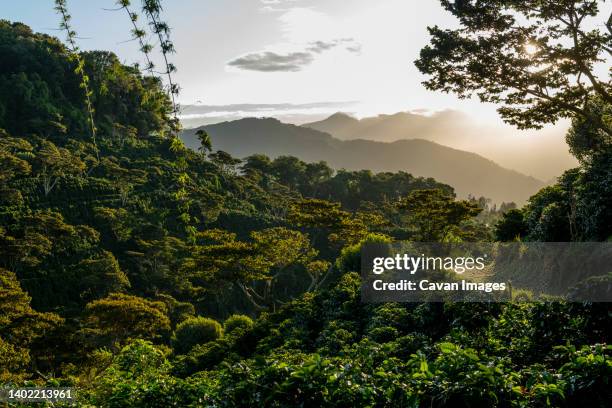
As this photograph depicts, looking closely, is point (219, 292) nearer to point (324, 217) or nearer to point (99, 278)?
point (99, 278)

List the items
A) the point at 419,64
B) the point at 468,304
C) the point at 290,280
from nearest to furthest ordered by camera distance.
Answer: the point at 468,304
the point at 419,64
the point at 290,280

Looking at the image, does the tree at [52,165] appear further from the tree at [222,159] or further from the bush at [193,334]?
the bush at [193,334]

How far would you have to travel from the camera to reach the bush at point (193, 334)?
18953 millimetres

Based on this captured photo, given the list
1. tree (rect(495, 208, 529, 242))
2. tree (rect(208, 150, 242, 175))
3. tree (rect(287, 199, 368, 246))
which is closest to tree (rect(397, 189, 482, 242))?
tree (rect(495, 208, 529, 242))

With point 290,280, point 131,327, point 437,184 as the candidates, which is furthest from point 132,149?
point 437,184

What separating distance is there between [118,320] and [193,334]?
372cm

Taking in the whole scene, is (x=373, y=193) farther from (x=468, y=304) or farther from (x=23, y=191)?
(x=468, y=304)

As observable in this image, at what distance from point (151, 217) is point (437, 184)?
5201cm

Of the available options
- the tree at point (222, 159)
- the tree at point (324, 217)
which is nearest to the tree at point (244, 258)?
the tree at point (324, 217)

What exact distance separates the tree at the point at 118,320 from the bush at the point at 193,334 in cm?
121

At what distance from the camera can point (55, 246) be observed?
3159 centimetres

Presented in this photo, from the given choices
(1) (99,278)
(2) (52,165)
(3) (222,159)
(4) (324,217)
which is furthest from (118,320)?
(3) (222,159)

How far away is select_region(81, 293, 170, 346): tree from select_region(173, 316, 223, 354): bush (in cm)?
121

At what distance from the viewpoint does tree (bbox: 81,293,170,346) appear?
1988 centimetres
